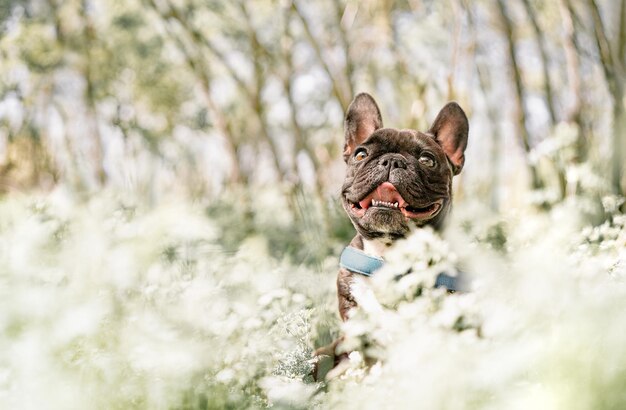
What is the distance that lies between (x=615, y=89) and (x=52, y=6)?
11.0m

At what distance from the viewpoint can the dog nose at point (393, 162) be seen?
89.7 inches

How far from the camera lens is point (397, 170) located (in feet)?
7.41

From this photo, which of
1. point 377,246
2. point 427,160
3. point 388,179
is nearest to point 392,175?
point 388,179

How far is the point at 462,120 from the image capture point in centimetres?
249

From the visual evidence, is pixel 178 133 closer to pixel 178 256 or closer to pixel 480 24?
pixel 480 24

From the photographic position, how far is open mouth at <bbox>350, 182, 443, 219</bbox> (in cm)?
228

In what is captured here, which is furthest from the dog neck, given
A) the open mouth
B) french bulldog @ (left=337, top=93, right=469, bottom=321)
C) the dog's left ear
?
the dog's left ear

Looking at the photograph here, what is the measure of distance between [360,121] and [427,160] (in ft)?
1.15

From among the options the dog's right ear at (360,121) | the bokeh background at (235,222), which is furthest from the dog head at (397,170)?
the bokeh background at (235,222)

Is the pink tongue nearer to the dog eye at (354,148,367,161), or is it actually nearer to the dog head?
the dog head

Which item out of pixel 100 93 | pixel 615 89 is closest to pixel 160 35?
pixel 100 93

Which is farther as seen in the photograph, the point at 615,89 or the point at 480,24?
the point at 480,24

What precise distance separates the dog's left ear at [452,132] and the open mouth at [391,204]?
0.27m

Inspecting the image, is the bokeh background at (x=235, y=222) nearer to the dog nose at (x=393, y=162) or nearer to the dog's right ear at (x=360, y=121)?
the dog nose at (x=393, y=162)
